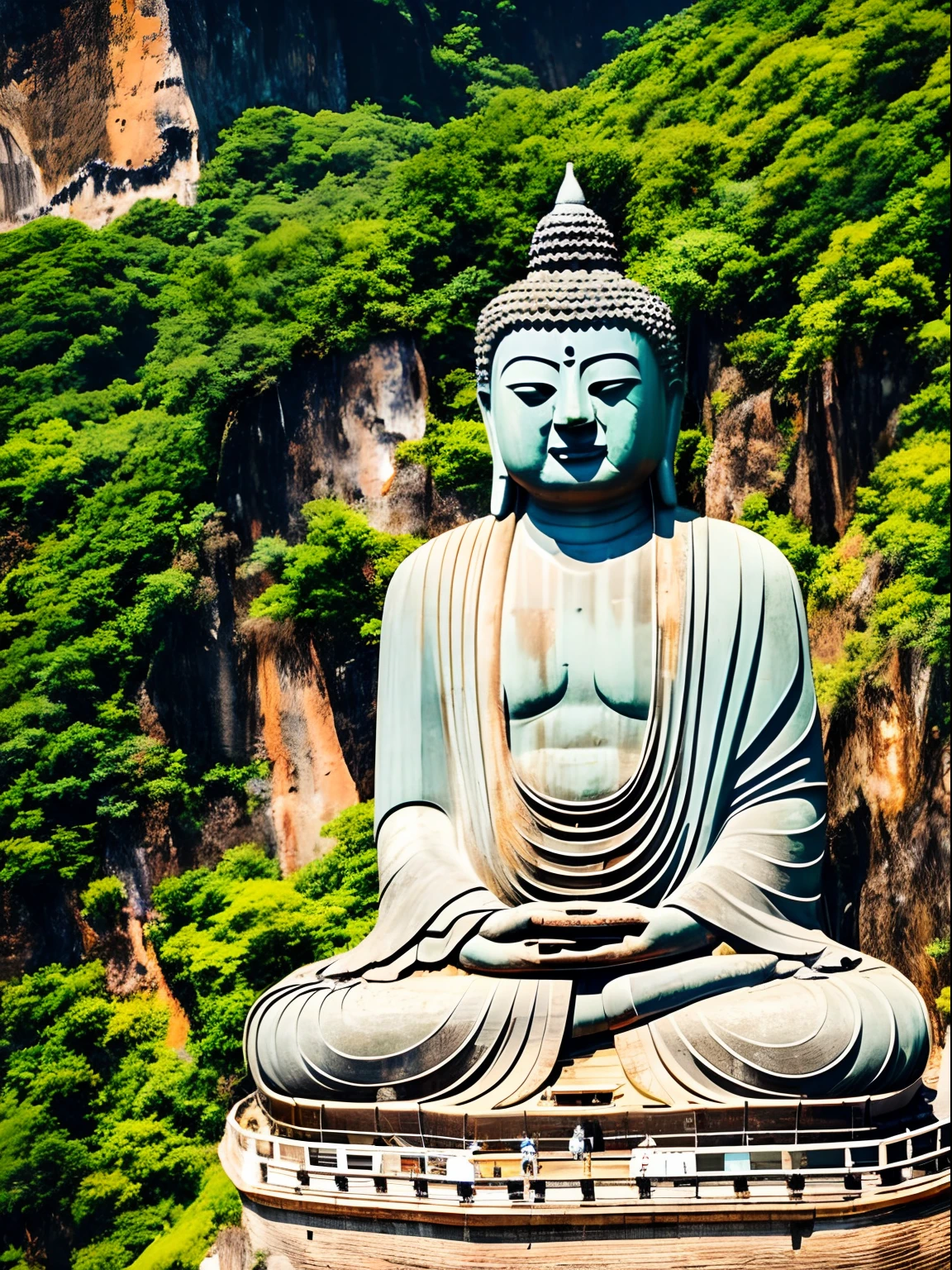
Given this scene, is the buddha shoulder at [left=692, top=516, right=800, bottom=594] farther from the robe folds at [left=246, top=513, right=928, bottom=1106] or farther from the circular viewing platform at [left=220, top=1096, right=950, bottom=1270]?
the circular viewing platform at [left=220, top=1096, right=950, bottom=1270]

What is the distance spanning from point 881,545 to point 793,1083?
555 centimetres

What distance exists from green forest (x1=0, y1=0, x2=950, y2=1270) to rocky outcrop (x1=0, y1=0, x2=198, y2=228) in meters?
1.22

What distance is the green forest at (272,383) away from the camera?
14.5 meters

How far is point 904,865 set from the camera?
13.8m

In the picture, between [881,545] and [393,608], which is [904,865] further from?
[393,608]

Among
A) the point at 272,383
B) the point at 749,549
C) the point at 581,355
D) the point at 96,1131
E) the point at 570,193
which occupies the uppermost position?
the point at 570,193

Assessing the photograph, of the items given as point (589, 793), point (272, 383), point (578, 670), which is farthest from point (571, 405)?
point (272, 383)

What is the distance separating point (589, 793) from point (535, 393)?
6.70ft

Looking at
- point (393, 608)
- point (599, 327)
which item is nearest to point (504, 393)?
point (599, 327)

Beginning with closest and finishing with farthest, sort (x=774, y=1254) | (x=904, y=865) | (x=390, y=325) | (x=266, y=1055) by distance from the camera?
(x=774, y=1254) → (x=266, y=1055) → (x=904, y=865) → (x=390, y=325)

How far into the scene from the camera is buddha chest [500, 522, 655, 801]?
34.1ft

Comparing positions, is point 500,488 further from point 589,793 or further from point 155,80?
point 155,80

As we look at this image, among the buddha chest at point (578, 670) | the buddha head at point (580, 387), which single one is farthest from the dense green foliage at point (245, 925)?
the buddha head at point (580, 387)

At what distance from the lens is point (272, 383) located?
1680 centimetres
